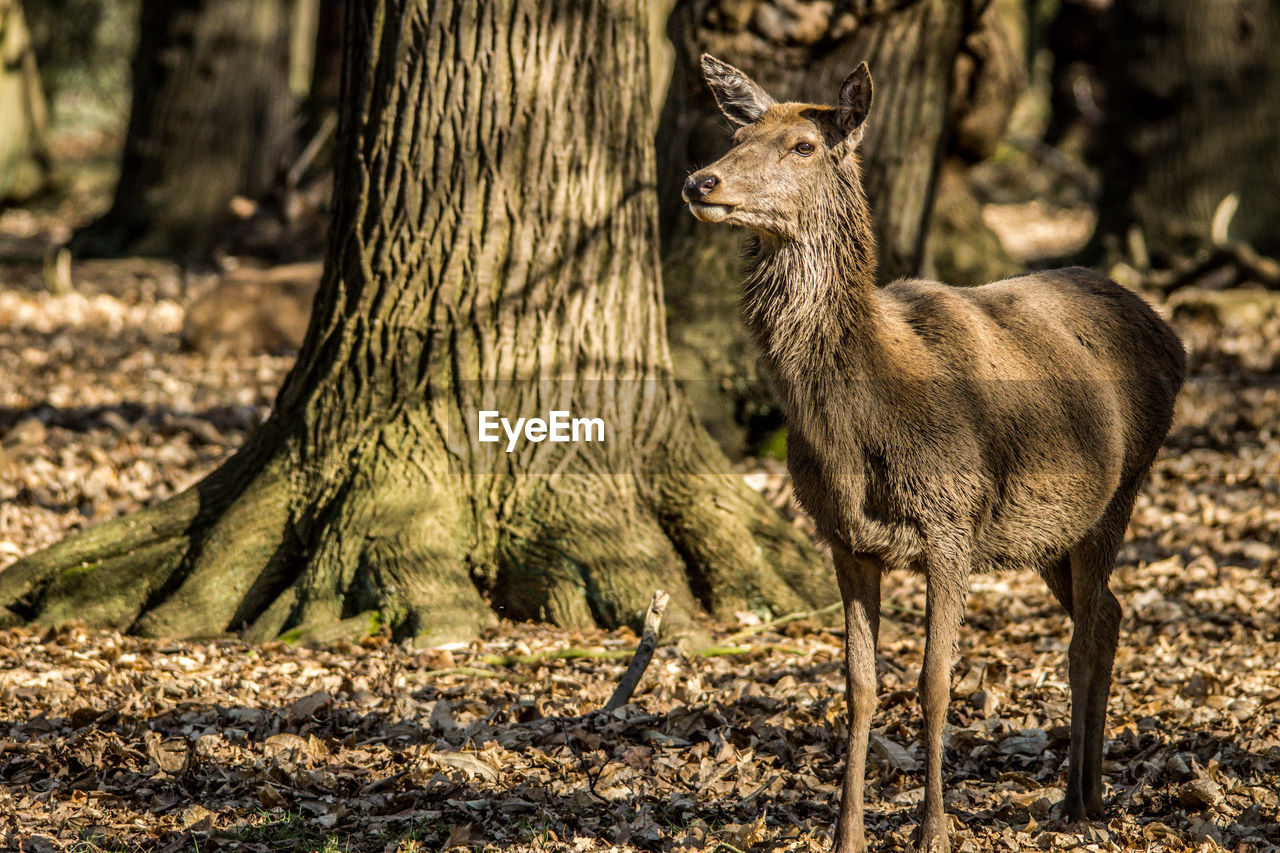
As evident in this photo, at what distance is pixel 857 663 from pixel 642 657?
46.4 inches

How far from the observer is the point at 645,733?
529 cm

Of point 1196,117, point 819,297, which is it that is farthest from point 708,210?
point 1196,117

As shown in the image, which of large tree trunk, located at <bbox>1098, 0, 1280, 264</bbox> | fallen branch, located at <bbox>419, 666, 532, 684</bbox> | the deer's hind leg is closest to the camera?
the deer's hind leg

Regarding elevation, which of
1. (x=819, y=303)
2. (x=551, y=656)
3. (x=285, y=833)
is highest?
(x=819, y=303)

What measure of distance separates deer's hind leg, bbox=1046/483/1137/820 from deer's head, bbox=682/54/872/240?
1.75 meters

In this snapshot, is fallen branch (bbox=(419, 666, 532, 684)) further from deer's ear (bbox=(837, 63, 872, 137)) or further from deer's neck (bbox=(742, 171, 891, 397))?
deer's ear (bbox=(837, 63, 872, 137))

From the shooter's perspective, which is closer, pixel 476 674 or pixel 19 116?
pixel 476 674

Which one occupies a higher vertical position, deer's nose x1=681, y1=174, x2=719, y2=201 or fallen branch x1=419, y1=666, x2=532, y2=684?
deer's nose x1=681, y1=174, x2=719, y2=201

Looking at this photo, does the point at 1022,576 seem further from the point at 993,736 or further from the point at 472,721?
the point at 472,721

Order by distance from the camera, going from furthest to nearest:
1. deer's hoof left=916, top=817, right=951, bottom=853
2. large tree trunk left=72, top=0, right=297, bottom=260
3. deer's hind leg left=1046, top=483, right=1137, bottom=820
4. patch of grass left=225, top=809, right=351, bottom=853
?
large tree trunk left=72, top=0, right=297, bottom=260 < deer's hind leg left=1046, top=483, right=1137, bottom=820 < patch of grass left=225, top=809, right=351, bottom=853 < deer's hoof left=916, top=817, right=951, bottom=853

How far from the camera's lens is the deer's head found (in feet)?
13.7

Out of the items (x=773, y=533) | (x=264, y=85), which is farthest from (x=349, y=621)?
(x=264, y=85)

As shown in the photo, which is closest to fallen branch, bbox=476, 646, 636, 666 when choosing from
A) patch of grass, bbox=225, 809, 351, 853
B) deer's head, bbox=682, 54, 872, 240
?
patch of grass, bbox=225, 809, 351, 853

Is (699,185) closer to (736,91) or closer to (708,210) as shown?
(708,210)
